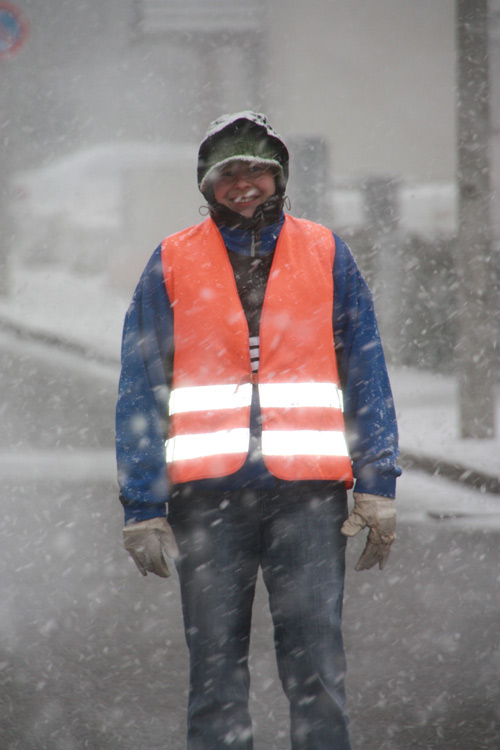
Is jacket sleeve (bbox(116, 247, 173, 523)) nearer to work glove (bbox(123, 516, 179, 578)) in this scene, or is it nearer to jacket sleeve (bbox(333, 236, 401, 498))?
work glove (bbox(123, 516, 179, 578))

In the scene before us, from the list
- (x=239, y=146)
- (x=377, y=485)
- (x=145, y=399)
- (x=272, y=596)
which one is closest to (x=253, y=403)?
(x=145, y=399)

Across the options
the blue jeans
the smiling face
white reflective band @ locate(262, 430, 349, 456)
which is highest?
the smiling face

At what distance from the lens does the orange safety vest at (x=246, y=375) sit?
2441mm

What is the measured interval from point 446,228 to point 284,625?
13.0 metres

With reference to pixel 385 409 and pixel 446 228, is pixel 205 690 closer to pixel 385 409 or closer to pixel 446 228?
pixel 385 409

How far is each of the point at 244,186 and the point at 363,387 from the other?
623mm

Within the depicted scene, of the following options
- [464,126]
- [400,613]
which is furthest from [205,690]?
[464,126]

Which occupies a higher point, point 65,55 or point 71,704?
point 65,55

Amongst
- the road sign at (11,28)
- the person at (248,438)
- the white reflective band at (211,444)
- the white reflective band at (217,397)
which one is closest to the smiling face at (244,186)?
the person at (248,438)

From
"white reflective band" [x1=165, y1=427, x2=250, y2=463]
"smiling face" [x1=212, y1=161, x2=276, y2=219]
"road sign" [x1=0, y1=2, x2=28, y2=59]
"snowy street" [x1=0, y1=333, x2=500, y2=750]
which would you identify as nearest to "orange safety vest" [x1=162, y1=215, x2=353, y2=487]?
"white reflective band" [x1=165, y1=427, x2=250, y2=463]

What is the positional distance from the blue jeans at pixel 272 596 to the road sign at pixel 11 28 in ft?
54.9

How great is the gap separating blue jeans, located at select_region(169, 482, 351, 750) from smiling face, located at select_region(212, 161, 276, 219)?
752 millimetres

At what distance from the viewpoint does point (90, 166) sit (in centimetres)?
2853

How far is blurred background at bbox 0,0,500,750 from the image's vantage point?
374cm
